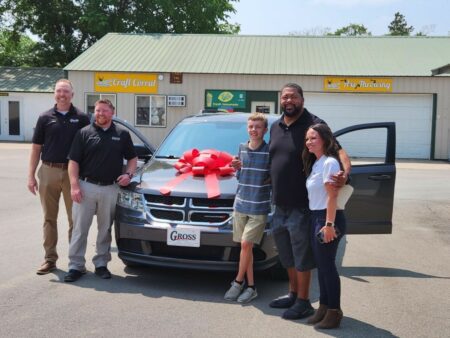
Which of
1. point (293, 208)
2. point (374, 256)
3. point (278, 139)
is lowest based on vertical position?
point (374, 256)

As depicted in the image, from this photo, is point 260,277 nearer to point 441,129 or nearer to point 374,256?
point 374,256

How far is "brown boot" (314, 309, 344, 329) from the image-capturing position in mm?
4164

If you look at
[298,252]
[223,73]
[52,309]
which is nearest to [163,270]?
[52,309]

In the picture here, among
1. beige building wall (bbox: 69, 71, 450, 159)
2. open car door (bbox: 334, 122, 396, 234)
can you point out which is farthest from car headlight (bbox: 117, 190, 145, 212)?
beige building wall (bbox: 69, 71, 450, 159)

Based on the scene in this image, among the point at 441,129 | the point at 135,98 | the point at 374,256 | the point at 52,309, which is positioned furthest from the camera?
the point at 135,98

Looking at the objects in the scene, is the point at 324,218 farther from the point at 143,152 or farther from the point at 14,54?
the point at 14,54

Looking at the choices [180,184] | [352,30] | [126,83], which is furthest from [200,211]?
[352,30]

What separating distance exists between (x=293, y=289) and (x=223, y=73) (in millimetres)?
20898

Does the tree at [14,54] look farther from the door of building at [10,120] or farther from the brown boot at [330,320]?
the brown boot at [330,320]

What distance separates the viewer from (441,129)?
23844mm

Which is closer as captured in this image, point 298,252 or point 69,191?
point 298,252

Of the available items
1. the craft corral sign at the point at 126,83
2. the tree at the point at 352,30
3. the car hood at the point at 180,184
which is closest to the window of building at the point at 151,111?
the craft corral sign at the point at 126,83

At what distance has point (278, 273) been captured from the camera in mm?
5414

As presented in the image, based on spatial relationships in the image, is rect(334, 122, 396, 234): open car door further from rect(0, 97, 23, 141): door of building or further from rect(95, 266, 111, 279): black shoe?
rect(0, 97, 23, 141): door of building
